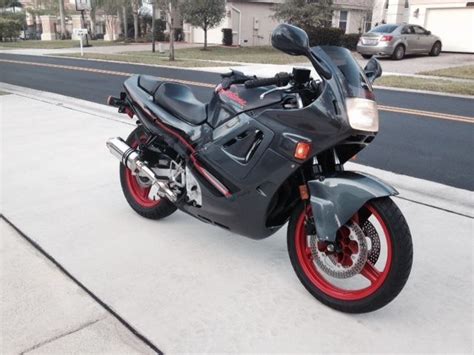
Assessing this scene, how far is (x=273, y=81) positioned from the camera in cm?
294

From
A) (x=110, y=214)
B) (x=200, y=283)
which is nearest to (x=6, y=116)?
(x=110, y=214)

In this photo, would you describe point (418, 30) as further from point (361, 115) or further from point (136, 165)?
point (361, 115)

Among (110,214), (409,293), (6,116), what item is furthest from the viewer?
(6,116)

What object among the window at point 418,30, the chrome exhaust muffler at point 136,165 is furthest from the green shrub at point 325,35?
the chrome exhaust muffler at point 136,165

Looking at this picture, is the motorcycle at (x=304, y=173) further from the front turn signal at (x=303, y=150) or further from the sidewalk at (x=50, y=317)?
the sidewalk at (x=50, y=317)

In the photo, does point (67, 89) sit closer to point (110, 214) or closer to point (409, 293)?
point (110, 214)

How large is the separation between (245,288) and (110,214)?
64.9 inches

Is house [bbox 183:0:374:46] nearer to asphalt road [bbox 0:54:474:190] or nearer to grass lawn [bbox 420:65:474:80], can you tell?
grass lawn [bbox 420:65:474:80]

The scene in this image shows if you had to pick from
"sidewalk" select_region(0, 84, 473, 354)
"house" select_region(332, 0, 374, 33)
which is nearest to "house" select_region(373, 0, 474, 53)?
"house" select_region(332, 0, 374, 33)

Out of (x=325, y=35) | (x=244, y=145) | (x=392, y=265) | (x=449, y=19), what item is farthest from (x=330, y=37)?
(x=392, y=265)

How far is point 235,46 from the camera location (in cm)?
3481

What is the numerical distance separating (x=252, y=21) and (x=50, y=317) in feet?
117

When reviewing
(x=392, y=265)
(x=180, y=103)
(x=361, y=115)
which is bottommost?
(x=392, y=265)

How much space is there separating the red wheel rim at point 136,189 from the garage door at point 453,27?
26.3 meters
